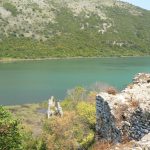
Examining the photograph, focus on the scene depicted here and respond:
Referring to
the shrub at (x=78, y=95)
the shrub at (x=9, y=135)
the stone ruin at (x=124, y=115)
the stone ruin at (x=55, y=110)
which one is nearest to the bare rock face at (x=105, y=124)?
the stone ruin at (x=124, y=115)

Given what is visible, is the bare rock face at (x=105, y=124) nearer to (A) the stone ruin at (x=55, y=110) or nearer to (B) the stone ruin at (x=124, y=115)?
(B) the stone ruin at (x=124, y=115)

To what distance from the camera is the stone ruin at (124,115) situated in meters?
17.9

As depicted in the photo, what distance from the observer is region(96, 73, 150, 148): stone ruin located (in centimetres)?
1791

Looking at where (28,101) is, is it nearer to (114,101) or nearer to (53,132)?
(53,132)

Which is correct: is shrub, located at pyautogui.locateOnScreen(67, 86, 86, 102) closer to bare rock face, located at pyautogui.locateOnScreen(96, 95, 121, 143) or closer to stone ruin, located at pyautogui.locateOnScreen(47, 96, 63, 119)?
stone ruin, located at pyautogui.locateOnScreen(47, 96, 63, 119)

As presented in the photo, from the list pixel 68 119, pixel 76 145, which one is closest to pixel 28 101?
pixel 68 119

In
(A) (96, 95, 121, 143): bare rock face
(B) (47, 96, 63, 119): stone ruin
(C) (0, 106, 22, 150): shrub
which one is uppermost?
(A) (96, 95, 121, 143): bare rock face

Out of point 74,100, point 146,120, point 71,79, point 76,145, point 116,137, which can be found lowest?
point 71,79

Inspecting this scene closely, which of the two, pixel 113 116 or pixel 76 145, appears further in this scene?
pixel 76 145

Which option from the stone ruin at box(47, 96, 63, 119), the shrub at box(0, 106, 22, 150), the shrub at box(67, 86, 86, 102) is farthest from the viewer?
the shrub at box(67, 86, 86, 102)

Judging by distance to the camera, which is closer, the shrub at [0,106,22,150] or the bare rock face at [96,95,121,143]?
the bare rock face at [96,95,121,143]

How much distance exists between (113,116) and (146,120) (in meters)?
2.00

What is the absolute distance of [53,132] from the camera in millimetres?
46750

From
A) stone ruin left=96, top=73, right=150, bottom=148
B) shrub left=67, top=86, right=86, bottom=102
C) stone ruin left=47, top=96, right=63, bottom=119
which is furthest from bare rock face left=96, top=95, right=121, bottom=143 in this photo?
shrub left=67, top=86, right=86, bottom=102
